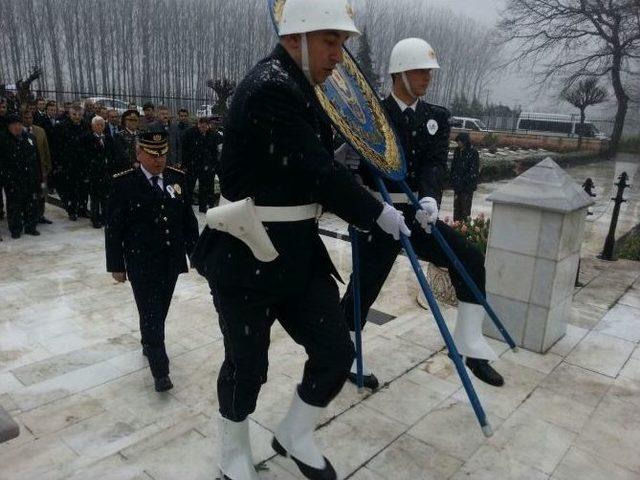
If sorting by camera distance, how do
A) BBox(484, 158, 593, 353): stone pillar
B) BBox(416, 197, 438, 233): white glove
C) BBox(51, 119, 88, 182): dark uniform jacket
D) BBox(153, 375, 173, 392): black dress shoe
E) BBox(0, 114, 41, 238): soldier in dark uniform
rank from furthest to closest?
BBox(51, 119, 88, 182): dark uniform jacket → BBox(0, 114, 41, 238): soldier in dark uniform → BBox(484, 158, 593, 353): stone pillar → BBox(153, 375, 173, 392): black dress shoe → BBox(416, 197, 438, 233): white glove

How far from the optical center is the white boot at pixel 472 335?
3332 mm

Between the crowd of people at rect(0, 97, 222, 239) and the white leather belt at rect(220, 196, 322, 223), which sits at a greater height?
the white leather belt at rect(220, 196, 322, 223)

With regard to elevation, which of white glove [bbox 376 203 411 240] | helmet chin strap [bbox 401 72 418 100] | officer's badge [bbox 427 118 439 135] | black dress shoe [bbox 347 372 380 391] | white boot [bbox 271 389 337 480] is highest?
helmet chin strap [bbox 401 72 418 100]

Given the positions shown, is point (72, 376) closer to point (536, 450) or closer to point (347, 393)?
point (347, 393)

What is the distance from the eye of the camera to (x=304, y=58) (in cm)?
220

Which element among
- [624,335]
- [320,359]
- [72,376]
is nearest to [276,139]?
[320,359]

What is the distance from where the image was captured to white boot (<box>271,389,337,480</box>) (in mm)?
2438

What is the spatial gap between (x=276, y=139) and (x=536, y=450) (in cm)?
218

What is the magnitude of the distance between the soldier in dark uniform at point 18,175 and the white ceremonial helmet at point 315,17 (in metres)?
6.74

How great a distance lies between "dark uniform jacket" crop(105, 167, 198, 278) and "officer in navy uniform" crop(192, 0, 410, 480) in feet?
3.92

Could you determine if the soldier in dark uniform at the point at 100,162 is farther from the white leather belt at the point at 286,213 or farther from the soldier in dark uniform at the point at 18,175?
the white leather belt at the point at 286,213

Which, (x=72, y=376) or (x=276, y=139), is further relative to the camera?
(x=72, y=376)

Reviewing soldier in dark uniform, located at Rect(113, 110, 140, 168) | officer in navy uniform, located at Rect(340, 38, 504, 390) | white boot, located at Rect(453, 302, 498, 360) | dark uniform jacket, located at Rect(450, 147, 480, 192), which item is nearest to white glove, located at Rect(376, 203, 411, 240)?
officer in navy uniform, located at Rect(340, 38, 504, 390)

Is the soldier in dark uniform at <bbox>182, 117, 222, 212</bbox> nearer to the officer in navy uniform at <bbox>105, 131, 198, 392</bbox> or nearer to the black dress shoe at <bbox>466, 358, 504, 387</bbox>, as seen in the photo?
the officer in navy uniform at <bbox>105, 131, 198, 392</bbox>
